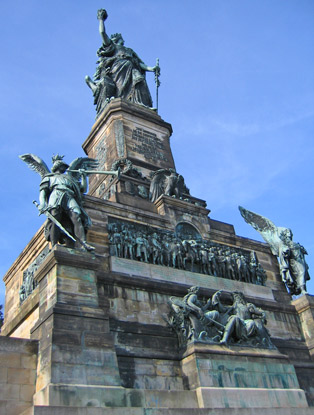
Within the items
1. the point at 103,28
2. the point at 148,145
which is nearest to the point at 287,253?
the point at 148,145

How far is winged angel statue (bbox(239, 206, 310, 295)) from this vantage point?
1806 centimetres

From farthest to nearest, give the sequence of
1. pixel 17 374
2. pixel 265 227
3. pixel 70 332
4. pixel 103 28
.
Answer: pixel 103 28 → pixel 265 227 → pixel 70 332 → pixel 17 374

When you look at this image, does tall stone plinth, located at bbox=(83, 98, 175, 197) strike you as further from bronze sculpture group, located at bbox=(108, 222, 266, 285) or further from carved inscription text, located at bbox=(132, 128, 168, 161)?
bronze sculpture group, located at bbox=(108, 222, 266, 285)

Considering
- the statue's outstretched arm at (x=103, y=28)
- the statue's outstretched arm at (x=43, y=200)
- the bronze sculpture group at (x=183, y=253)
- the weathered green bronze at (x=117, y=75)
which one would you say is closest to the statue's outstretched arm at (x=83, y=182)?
the statue's outstretched arm at (x=43, y=200)

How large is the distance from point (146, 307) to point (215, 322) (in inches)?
79.8

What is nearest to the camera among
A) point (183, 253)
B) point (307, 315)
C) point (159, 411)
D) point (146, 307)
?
point (159, 411)

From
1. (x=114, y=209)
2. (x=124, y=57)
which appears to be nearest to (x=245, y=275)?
(x=114, y=209)

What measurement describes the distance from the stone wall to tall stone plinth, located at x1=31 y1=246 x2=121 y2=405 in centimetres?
25

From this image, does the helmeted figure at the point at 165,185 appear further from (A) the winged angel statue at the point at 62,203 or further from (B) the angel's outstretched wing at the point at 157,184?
(A) the winged angel statue at the point at 62,203

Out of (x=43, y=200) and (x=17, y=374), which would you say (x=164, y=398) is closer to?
(x=17, y=374)

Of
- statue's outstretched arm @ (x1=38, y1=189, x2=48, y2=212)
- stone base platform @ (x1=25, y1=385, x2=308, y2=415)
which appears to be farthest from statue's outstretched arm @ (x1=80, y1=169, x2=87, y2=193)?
stone base platform @ (x1=25, y1=385, x2=308, y2=415)

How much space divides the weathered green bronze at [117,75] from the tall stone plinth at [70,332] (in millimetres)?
12933

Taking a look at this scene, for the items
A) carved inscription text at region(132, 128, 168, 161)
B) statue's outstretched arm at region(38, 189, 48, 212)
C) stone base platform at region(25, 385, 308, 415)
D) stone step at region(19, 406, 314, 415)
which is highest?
carved inscription text at region(132, 128, 168, 161)

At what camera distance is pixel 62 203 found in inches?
526
